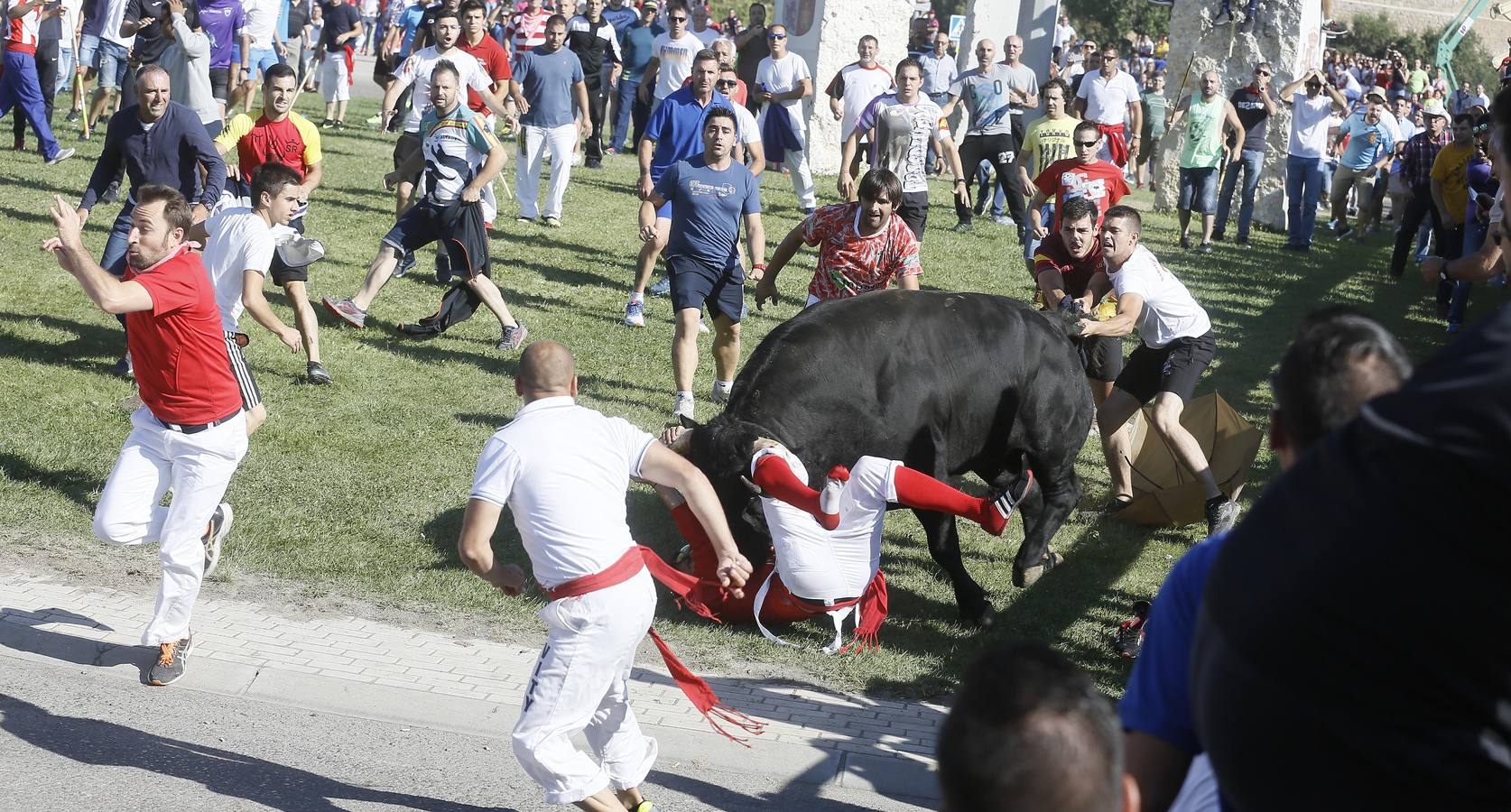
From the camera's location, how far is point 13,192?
13.8 metres

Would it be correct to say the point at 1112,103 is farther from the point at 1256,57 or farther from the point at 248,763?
the point at 248,763

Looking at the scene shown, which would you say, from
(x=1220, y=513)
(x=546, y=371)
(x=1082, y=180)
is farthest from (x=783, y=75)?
(x=546, y=371)

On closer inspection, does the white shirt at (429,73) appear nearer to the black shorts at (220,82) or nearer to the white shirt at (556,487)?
the black shorts at (220,82)

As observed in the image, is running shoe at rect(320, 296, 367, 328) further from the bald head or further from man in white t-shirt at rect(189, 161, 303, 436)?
the bald head

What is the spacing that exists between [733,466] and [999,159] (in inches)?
419

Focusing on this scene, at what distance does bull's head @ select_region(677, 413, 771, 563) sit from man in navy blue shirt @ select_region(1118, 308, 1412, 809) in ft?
11.4

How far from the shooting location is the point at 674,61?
52.9 ft

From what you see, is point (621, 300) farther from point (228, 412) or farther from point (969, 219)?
point (228, 412)

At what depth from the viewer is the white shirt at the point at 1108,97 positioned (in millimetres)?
16562

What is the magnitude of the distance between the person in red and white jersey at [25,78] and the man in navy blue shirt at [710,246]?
909 centimetres

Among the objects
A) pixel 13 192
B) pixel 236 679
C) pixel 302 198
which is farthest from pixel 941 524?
pixel 13 192

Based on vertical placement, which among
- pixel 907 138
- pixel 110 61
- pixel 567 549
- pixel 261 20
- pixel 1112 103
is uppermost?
pixel 261 20

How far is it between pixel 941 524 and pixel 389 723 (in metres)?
2.74

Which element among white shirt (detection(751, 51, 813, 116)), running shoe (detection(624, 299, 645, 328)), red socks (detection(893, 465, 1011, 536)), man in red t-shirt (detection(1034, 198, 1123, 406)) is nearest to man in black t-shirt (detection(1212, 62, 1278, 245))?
white shirt (detection(751, 51, 813, 116))
